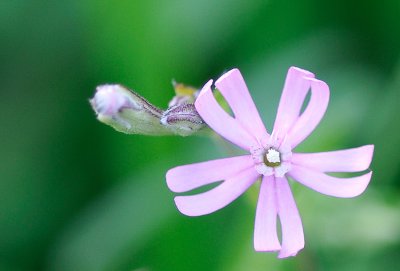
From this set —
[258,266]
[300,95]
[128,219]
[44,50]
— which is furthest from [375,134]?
[44,50]

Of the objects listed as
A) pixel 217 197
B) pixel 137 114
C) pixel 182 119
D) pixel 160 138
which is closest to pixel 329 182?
pixel 217 197

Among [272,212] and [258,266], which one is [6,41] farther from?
[272,212]

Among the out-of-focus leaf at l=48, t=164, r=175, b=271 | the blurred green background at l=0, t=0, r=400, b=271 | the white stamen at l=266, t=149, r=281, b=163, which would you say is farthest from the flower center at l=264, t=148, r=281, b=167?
the out-of-focus leaf at l=48, t=164, r=175, b=271

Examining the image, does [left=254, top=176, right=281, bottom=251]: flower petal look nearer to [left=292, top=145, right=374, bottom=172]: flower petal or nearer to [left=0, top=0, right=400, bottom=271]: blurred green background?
[left=292, top=145, right=374, bottom=172]: flower petal

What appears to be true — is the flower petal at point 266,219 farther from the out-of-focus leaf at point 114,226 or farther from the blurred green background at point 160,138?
the out-of-focus leaf at point 114,226

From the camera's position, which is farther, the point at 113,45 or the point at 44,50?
the point at 44,50

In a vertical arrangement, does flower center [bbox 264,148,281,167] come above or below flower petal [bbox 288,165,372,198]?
above

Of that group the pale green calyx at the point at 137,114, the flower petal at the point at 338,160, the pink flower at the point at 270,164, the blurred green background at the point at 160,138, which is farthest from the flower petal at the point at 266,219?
the blurred green background at the point at 160,138
